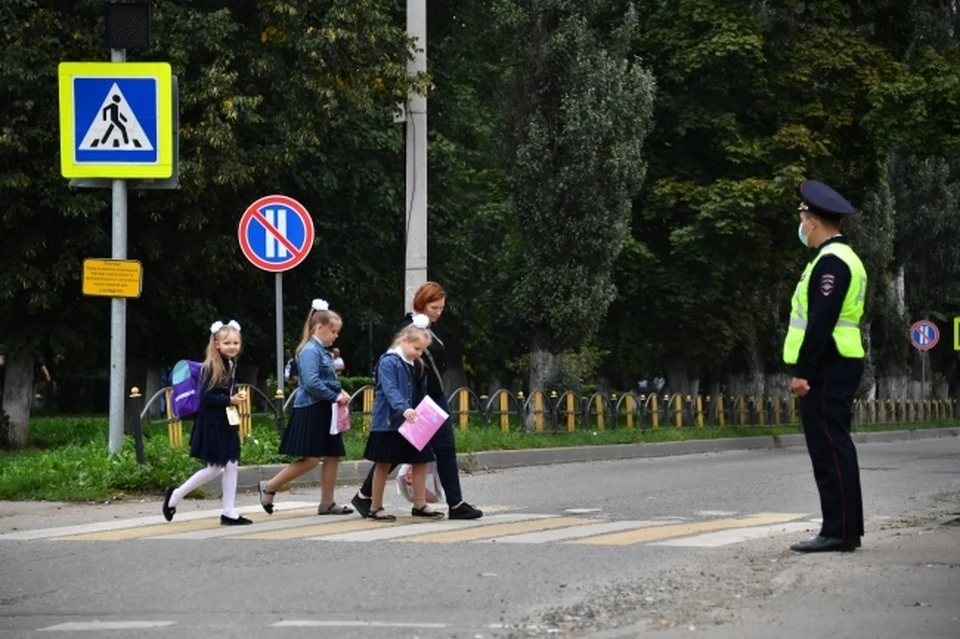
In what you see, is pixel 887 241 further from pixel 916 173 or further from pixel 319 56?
pixel 319 56

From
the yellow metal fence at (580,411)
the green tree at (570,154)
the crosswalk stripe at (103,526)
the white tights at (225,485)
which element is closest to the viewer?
the crosswalk stripe at (103,526)

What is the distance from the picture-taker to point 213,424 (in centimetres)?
1512

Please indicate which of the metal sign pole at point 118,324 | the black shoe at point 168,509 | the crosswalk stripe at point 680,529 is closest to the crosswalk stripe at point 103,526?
the black shoe at point 168,509

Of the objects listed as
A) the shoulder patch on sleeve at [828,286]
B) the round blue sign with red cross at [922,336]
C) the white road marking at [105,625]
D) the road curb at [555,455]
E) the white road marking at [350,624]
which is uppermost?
the round blue sign with red cross at [922,336]

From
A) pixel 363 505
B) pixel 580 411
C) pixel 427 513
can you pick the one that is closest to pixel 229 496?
pixel 363 505

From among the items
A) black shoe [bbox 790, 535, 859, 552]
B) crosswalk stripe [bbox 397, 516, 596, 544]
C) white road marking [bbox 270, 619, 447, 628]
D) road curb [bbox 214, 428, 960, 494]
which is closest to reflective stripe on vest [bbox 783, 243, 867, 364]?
black shoe [bbox 790, 535, 859, 552]

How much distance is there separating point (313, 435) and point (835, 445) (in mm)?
5044

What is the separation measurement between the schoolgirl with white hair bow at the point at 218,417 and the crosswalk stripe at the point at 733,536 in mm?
3387

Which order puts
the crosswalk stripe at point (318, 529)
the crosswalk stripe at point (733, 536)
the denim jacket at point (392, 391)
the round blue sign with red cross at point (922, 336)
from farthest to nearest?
the round blue sign with red cross at point (922, 336) < the denim jacket at point (392, 391) < the crosswalk stripe at point (318, 529) < the crosswalk stripe at point (733, 536)

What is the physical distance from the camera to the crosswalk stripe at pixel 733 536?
510 inches

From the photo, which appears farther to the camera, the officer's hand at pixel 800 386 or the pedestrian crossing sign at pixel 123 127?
the pedestrian crossing sign at pixel 123 127

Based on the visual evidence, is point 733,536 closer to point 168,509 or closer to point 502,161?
point 168,509

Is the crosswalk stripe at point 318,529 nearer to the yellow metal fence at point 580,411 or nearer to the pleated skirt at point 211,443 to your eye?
the pleated skirt at point 211,443

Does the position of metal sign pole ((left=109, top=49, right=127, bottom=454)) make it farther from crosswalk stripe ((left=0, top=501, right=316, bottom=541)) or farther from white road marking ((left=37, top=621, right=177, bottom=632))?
white road marking ((left=37, top=621, right=177, bottom=632))
